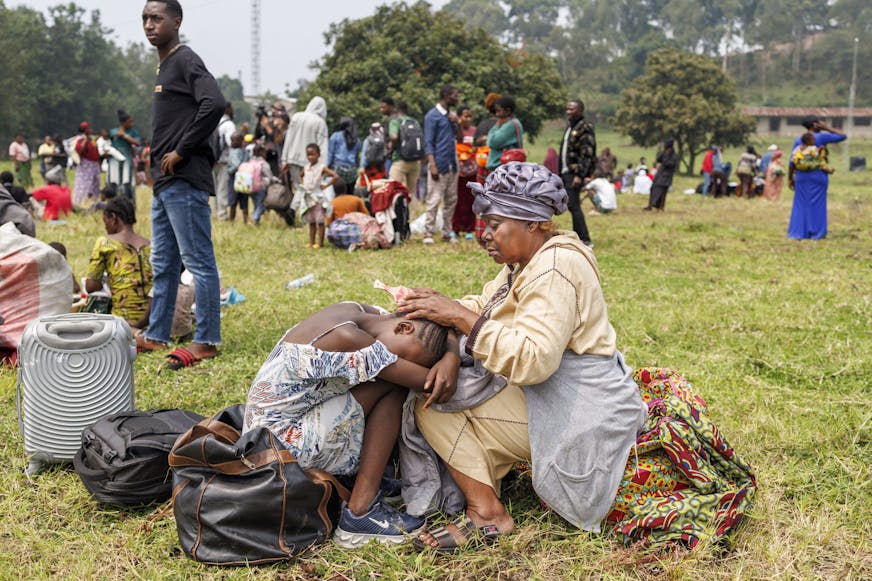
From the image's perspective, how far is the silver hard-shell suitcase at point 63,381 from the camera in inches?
144

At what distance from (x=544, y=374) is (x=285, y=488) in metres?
0.97

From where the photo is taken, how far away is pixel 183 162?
5.00m

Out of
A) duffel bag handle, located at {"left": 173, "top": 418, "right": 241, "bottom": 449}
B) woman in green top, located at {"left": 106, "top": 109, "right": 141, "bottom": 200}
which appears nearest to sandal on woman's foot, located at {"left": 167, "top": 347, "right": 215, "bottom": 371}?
duffel bag handle, located at {"left": 173, "top": 418, "right": 241, "bottom": 449}

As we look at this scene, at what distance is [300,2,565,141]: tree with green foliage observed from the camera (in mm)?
23312

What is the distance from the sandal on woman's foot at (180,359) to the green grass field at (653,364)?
0.27 feet

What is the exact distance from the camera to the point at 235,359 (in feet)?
17.3

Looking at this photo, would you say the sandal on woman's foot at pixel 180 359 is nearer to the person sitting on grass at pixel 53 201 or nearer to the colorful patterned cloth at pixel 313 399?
the colorful patterned cloth at pixel 313 399

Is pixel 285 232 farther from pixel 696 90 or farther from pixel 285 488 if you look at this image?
pixel 696 90

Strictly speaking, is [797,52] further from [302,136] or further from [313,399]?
[313,399]

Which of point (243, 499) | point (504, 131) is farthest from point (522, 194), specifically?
point (504, 131)

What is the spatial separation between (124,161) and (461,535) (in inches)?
429

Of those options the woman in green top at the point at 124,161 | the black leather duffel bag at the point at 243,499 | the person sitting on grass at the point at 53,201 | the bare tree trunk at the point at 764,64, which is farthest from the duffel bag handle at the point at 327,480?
the bare tree trunk at the point at 764,64

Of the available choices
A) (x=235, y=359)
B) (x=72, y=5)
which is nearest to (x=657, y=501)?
(x=235, y=359)

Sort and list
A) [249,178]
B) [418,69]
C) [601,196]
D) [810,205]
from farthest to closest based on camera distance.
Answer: [418,69] < [601,196] < [249,178] < [810,205]
